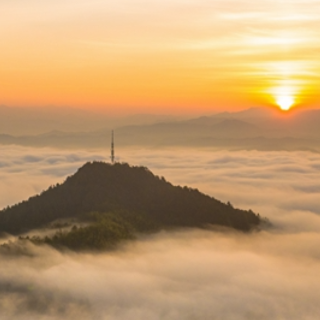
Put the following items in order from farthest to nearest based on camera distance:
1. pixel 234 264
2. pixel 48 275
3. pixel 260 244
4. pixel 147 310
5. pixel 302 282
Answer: pixel 260 244 → pixel 234 264 → pixel 302 282 → pixel 48 275 → pixel 147 310

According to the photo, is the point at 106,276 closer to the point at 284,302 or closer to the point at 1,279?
the point at 1,279

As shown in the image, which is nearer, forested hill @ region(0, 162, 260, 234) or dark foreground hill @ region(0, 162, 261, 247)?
dark foreground hill @ region(0, 162, 261, 247)

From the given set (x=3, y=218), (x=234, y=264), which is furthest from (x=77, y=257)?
(x=234, y=264)

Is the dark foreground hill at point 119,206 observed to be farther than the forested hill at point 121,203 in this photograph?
No

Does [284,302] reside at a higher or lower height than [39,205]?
lower

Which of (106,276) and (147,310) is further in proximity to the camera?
(106,276)
